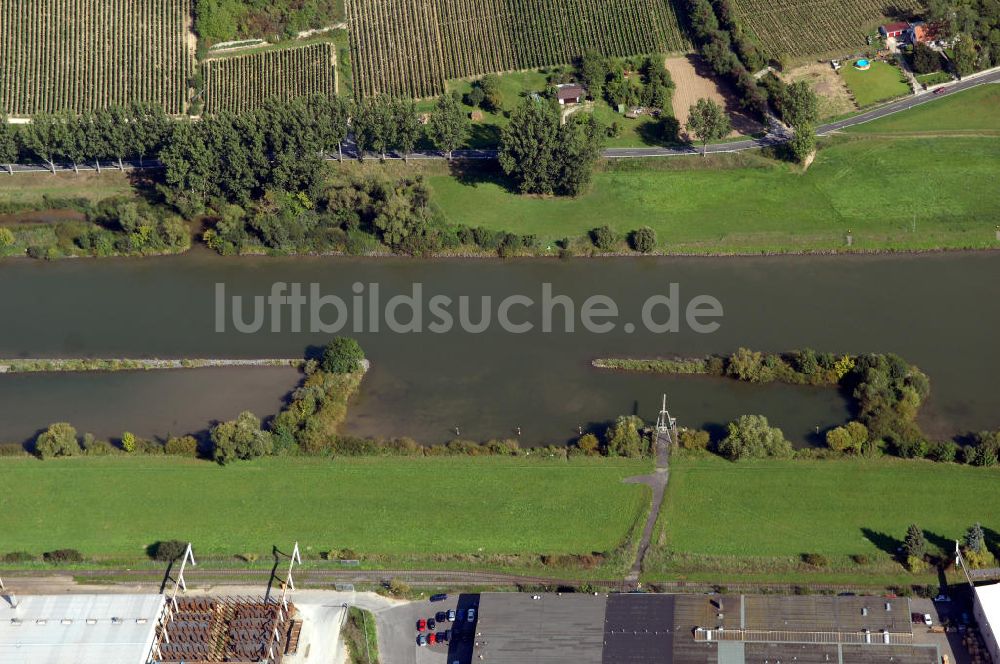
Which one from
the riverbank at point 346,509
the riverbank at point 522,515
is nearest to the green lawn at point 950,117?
the riverbank at point 522,515

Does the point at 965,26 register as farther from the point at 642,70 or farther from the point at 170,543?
the point at 170,543

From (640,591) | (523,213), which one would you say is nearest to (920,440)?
(640,591)

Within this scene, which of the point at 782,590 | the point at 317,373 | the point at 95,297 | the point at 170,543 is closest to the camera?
the point at 782,590

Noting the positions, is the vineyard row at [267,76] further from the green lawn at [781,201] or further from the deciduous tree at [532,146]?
the deciduous tree at [532,146]

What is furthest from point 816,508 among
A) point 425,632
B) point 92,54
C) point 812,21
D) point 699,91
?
point 92,54

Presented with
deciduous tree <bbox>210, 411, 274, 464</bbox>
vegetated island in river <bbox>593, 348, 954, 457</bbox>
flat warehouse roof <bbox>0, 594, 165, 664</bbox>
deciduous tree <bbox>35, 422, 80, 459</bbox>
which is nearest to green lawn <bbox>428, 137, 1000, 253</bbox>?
vegetated island in river <bbox>593, 348, 954, 457</bbox>

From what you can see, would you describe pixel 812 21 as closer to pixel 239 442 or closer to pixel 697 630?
pixel 697 630
